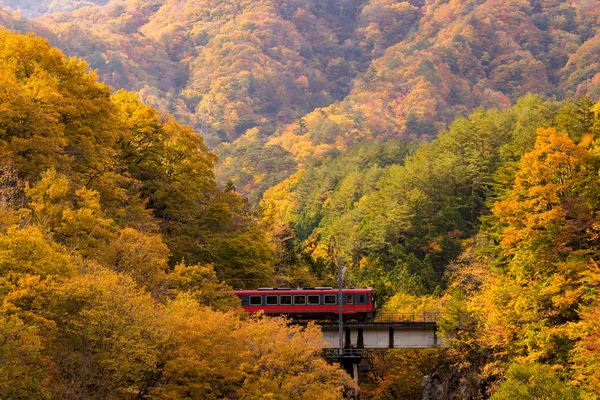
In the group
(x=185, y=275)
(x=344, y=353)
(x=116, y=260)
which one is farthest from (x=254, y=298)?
(x=116, y=260)

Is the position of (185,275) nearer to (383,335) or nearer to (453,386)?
(383,335)

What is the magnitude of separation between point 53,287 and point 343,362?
2875 cm

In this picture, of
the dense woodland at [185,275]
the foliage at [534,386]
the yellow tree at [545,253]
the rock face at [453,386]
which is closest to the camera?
the dense woodland at [185,275]

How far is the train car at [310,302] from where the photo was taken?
62.0 m

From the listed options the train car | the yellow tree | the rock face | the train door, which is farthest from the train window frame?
the yellow tree

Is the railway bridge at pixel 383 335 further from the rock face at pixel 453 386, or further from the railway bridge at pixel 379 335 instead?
the rock face at pixel 453 386

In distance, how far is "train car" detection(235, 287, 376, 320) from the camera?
203 ft

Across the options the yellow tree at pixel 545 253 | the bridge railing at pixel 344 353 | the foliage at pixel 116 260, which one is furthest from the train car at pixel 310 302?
the yellow tree at pixel 545 253

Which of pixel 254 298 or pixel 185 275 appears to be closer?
pixel 185 275

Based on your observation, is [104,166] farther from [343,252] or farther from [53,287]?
[343,252]

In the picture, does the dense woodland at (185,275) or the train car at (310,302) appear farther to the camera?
the train car at (310,302)

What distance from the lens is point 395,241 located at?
329 ft

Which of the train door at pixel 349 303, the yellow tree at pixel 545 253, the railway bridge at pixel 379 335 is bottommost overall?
the railway bridge at pixel 379 335

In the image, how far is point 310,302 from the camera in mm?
62688
